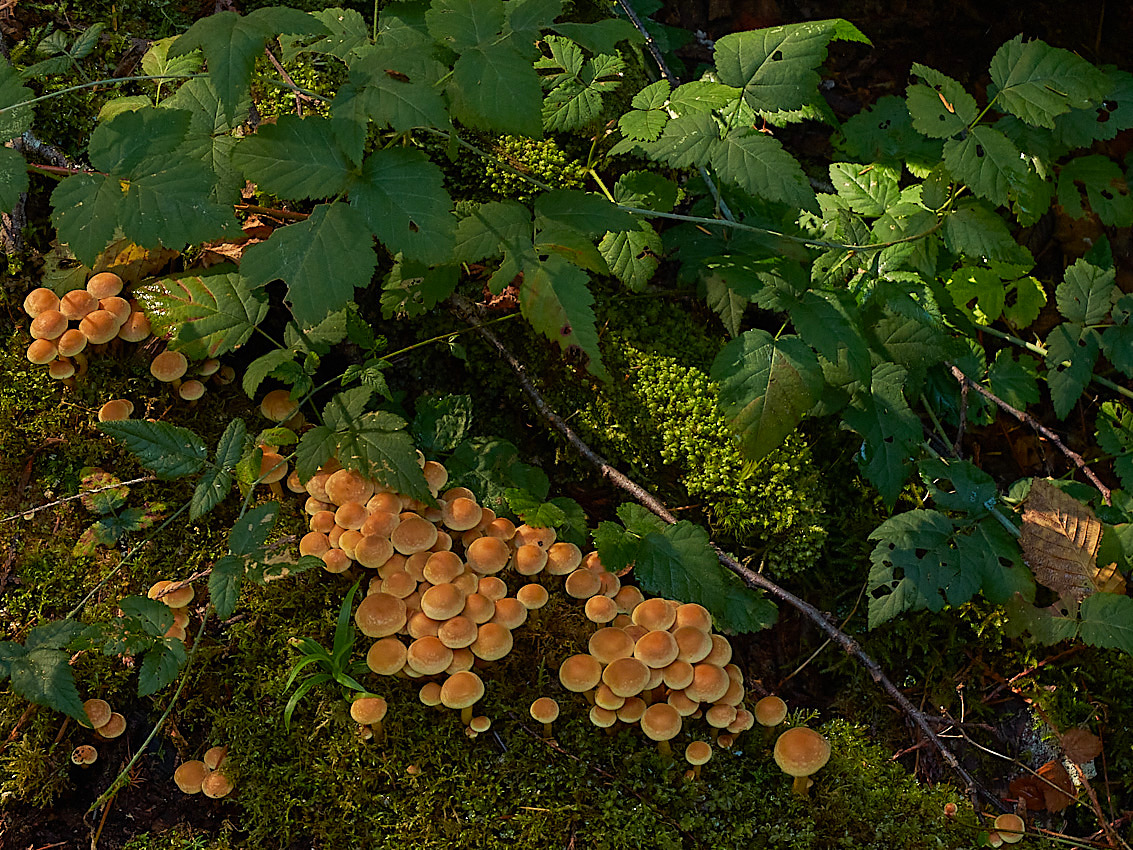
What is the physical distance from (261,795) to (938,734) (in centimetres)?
249

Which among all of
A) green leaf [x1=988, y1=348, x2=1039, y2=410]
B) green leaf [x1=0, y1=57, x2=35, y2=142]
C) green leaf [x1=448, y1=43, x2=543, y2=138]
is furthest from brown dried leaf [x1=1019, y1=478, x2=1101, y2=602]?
green leaf [x1=0, y1=57, x2=35, y2=142]

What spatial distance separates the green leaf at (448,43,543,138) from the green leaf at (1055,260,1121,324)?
241cm

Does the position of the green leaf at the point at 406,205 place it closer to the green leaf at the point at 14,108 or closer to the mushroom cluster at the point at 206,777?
the green leaf at the point at 14,108

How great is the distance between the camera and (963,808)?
9.83ft

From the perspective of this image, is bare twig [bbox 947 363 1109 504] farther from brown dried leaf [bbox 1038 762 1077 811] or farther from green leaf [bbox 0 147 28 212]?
green leaf [bbox 0 147 28 212]

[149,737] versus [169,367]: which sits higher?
[169,367]

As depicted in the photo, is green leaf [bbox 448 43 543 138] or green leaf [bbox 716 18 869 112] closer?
green leaf [bbox 448 43 543 138]

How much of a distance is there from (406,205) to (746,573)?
1868mm

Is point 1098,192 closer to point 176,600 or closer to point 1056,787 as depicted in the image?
point 1056,787

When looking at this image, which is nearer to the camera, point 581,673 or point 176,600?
point 581,673

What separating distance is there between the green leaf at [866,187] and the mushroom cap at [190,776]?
133 inches

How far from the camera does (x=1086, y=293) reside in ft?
11.7

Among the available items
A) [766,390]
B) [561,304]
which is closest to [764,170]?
[766,390]

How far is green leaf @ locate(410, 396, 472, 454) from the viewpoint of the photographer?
3.40 meters
